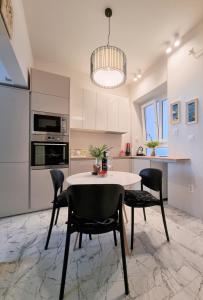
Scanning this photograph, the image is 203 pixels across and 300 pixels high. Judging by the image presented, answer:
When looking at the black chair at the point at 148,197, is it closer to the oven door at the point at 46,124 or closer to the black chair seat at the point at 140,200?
the black chair seat at the point at 140,200

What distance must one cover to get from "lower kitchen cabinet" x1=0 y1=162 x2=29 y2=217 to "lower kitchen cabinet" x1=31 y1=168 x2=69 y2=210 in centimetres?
9

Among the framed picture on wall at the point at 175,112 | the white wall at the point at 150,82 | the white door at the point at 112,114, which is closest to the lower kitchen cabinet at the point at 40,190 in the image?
the white door at the point at 112,114

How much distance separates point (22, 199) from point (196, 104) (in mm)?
3237

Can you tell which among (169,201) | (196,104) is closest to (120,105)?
(196,104)

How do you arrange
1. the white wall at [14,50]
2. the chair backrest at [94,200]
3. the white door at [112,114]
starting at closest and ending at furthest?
1. the chair backrest at [94,200]
2. the white wall at [14,50]
3. the white door at [112,114]

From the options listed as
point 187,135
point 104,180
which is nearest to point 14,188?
point 104,180

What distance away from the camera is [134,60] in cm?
353

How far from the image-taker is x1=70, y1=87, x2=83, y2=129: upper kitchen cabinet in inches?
144

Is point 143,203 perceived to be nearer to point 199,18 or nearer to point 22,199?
point 22,199

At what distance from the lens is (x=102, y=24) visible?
2.54 m

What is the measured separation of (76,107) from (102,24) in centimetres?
164

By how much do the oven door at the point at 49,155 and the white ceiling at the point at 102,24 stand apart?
73.8 inches

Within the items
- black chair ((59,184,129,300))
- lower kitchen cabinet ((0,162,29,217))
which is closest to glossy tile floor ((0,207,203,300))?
black chair ((59,184,129,300))

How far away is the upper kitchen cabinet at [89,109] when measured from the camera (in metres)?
3.76
